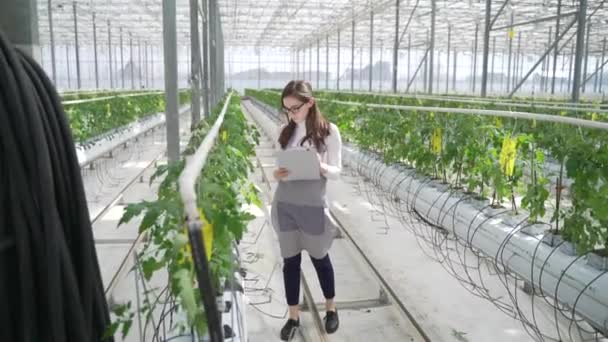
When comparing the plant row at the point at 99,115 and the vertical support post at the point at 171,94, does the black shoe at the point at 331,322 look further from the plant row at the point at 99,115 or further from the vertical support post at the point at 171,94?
the plant row at the point at 99,115

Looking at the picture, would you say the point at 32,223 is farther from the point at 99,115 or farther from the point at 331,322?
the point at 99,115

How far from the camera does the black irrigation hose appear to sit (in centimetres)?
108

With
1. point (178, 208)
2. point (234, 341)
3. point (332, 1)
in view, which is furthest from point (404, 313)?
point (332, 1)

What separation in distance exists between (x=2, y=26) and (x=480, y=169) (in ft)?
11.9

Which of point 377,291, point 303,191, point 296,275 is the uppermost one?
Result: point 303,191

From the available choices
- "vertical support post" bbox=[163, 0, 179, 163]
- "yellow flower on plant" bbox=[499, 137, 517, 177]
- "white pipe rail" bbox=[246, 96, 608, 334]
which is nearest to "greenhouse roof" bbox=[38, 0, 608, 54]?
"vertical support post" bbox=[163, 0, 179, 163]

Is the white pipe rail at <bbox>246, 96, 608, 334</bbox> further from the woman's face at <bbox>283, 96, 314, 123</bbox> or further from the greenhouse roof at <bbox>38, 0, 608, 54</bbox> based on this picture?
the greenhouse roof at <bbox>38, 0, 608, 54</bbox>

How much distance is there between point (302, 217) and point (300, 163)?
32 centimetres

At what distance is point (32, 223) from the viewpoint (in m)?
1.09

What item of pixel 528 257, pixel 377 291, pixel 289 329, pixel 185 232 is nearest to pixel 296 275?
pixel 289 329

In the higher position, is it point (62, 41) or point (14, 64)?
point (62, 41)

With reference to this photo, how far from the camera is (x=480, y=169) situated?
14.0 ft

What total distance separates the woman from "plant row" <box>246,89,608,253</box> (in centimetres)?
130

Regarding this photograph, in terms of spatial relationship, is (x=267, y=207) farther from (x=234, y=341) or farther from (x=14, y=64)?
(x=14, y=64)
